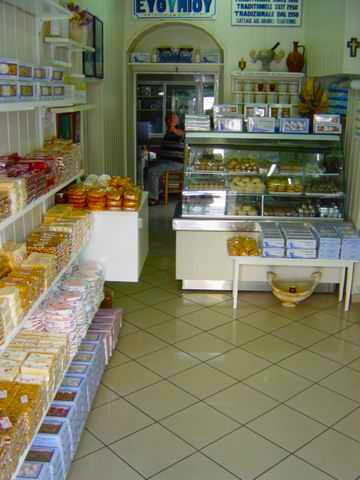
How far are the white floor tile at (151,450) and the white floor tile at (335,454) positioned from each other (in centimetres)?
73

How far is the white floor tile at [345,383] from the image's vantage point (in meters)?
4.08

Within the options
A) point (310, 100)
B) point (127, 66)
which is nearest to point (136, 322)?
point (310, 100)

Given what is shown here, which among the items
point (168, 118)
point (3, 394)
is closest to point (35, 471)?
point (3, 394)

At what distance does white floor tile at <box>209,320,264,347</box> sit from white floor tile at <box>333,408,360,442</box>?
1.26m

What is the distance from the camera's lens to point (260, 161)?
19.5 ft

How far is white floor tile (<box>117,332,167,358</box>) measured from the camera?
4.64 m

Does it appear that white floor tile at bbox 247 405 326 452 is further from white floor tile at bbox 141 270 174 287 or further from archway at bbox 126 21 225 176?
archway at bbox 126 21 225 176

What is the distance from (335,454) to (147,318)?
7.81 feet

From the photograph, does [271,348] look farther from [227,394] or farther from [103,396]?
[103,396]

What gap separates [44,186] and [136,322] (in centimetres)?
223

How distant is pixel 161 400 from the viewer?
3936 mm

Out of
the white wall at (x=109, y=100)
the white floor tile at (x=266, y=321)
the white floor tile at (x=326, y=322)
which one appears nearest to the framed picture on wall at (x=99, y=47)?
the white wall at (x=109, y=100)

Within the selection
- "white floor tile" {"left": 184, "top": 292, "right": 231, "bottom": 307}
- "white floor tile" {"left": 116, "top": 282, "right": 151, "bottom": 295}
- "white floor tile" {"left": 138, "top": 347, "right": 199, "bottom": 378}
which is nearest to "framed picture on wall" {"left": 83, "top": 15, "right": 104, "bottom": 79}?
"white floor tile" {"left": 116, "top": 282, "right": 151, "bottom": 295}

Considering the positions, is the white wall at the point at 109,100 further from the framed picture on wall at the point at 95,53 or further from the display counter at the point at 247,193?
the display counter at the point at 247,193
